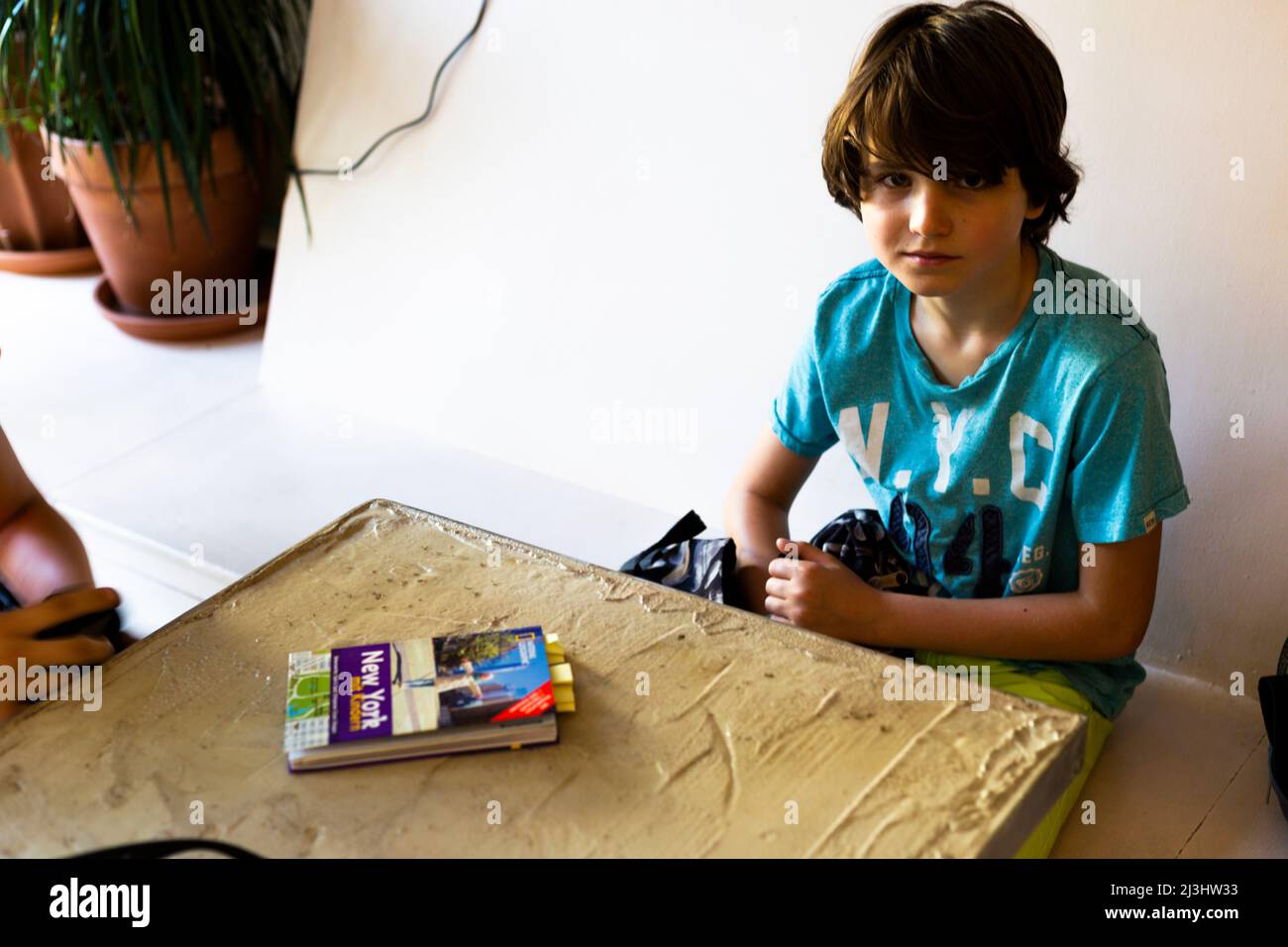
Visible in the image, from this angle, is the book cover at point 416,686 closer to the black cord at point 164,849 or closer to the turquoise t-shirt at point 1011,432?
the black cord at point 164,849

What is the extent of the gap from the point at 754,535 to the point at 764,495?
89 millimetres

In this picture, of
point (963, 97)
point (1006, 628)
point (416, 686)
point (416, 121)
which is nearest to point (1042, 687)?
point (1006, 628)

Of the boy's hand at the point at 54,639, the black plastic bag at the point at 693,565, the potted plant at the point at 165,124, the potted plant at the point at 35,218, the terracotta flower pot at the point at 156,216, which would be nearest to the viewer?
the boy's hand at the point at 54,639

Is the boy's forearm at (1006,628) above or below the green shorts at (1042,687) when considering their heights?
above

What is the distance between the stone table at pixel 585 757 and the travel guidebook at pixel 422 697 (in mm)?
14

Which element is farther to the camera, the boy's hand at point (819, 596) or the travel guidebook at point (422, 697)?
the boy's hand at point (819, 596)

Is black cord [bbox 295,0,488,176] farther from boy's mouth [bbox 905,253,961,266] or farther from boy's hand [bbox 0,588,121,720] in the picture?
boy's hand [bbox 0,588,121,720]

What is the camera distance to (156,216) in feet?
9.05

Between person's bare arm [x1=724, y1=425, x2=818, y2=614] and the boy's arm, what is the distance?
0.67 feet

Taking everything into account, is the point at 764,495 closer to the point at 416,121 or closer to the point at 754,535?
the point at 754,535

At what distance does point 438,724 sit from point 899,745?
0.33m

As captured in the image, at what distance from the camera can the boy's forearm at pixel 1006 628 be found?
138cm

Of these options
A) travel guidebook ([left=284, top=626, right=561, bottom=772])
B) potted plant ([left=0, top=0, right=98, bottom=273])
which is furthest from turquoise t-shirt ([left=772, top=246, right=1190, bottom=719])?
potted plant ([left=0, top=0, right=98, bottom=273])

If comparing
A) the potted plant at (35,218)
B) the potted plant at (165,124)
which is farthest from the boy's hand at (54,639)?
the potted plant at (35,218)
